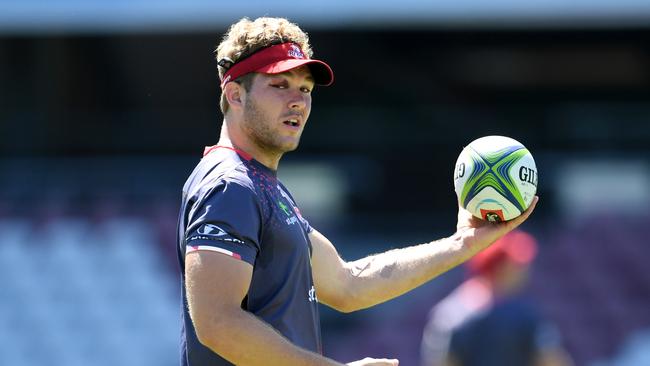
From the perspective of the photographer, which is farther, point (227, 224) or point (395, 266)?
point (395, 266)

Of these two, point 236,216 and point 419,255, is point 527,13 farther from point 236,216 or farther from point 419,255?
point 236,216

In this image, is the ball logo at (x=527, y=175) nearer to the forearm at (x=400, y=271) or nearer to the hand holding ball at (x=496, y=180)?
the hand holding ball at (x=496, y=180)

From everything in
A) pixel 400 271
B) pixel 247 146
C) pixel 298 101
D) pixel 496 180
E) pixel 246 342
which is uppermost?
pixel 298 101

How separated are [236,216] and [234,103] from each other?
19.7 inches

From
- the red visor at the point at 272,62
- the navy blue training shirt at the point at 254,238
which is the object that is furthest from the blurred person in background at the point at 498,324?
the red visor at the point at 272,62

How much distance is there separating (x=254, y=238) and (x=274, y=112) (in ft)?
1.54

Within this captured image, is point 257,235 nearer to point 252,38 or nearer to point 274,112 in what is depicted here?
point 274,112

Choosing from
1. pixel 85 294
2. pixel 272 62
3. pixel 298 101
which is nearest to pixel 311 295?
pixel 298 101

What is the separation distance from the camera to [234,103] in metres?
3.63

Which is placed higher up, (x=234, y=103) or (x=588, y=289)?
(x=234, y=103)

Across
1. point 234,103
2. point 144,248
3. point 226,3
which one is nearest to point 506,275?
point 234,103

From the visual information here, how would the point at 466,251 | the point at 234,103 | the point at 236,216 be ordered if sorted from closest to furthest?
the point at 236,216, the point at 234,103, the point at 466,251

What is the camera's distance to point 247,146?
3.60 meters

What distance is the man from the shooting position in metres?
3.18
